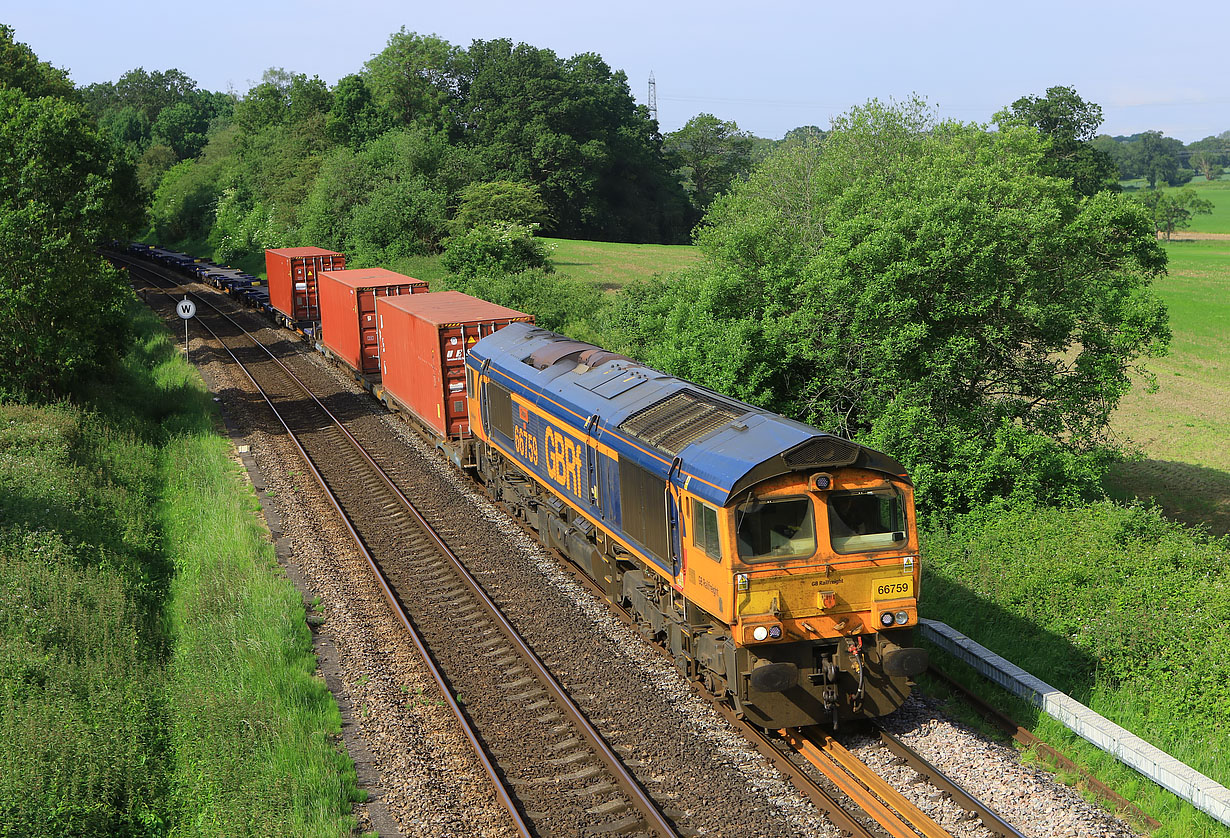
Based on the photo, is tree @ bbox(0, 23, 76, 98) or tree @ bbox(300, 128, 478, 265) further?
tree @ bbox(300, 128, 478, 265)

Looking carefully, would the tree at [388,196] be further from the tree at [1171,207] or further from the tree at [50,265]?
the tree at [1171,207]

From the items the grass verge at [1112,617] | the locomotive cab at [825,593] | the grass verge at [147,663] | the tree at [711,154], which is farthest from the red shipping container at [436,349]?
the tree at [711,154]

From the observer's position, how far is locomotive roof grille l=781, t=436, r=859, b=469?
33.4ft

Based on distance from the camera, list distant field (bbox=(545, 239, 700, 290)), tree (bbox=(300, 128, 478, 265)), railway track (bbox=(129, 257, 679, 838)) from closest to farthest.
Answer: railway track (bbox=(129, 257, 679, 838)) → tree (bbox=(300, 128, 478, 265)) → distant field (bbox=(545, 239, 700, 290))

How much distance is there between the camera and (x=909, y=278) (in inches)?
752

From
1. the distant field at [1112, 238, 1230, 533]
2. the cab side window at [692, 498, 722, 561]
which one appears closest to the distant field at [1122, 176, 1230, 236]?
the distant field at [1112, 238, 1230, 533]

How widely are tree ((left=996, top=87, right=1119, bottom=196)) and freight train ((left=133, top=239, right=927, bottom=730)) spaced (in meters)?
56.4

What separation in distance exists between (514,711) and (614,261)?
58359 mm

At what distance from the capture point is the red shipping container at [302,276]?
40.3m

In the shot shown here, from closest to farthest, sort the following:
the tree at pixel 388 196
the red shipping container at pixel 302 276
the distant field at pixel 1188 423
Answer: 1. the distant field at pixel 1188 423
2. the red shipping container at pixel 302 276
3. the tree at pixel 388 196

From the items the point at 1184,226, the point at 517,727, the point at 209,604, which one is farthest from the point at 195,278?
the point at 1184,226

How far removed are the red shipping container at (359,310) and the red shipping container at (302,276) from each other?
21.3ft

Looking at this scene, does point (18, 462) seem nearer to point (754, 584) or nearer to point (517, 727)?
point (517, 727)

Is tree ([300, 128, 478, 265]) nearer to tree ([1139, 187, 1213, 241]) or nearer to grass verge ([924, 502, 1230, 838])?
grass verge ([924, 502, 1230, 838])
